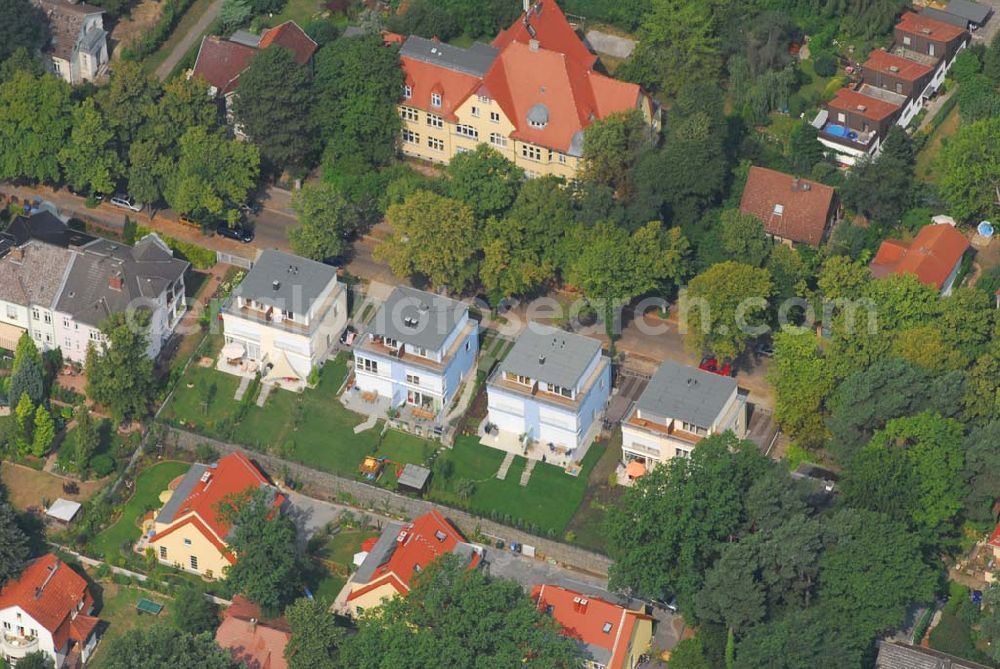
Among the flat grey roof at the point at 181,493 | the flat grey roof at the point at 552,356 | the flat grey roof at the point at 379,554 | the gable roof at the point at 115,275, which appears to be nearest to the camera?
the flat grey roof at the point at 379,554

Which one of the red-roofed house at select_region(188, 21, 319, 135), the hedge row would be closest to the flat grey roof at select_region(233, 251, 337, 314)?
the red-roofed house at select_region(188, 21, 319, 135)

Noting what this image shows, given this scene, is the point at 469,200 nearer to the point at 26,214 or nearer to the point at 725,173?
the point at 725,173

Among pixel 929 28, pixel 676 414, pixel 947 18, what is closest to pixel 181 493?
pixel 676 414

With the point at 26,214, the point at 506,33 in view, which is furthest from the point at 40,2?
the point at 506,33

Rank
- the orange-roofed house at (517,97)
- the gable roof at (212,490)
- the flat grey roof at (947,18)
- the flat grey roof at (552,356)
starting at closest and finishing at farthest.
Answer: the gable roof at (212,490) → the flat grey roof at (552,356) → the orange-roofed house at (517,97) → the flat grey roof at (947,18)

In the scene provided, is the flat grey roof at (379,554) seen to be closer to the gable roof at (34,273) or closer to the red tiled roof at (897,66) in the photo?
the gable roof at (34,273)

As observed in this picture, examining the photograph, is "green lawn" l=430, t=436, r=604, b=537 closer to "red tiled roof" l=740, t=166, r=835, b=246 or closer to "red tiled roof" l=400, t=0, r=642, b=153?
"red tiled roof" l=740, t=166, r=835, b=246

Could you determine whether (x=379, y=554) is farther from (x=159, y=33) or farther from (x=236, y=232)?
(x=159, y=33)

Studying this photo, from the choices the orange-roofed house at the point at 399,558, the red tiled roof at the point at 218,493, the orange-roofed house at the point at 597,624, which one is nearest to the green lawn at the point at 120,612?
the red tiled roof at the point at 218,493
